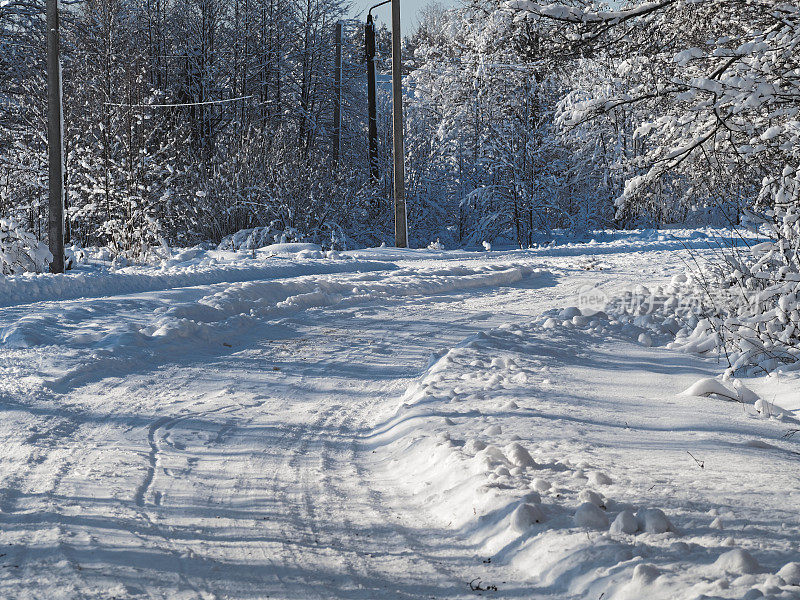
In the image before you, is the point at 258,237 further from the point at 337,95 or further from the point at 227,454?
the point at 337,95

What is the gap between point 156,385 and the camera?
18.2 feet

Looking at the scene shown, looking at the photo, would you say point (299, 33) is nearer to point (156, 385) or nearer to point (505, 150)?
point (505, 150)

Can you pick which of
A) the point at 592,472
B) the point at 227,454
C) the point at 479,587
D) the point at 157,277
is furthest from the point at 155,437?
the point at 157,277

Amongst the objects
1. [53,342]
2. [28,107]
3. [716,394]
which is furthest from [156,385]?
[28,107]

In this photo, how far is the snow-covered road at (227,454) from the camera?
2777mm

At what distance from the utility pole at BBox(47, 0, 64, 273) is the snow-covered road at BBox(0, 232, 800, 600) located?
5.88 metres

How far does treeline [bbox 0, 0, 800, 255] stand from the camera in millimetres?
5531

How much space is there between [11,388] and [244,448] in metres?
2.08

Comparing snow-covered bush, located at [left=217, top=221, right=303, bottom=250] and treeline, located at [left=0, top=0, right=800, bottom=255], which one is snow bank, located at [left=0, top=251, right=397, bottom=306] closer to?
treeline, located at [left=0, top=0, right=800, bottom=255]

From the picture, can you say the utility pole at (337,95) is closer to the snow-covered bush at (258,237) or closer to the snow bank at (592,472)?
the snow-covered bush at (258,237)

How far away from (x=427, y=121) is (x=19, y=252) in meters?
27.5

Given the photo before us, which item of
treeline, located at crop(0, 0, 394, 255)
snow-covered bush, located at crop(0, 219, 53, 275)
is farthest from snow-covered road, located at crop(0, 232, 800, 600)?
treeline, located at crop(0, 0, 394, 255)

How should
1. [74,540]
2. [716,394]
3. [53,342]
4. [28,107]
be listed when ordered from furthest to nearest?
[28,107] < [53,342] < [716,394] < [74,540]

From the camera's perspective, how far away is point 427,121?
37.6m
